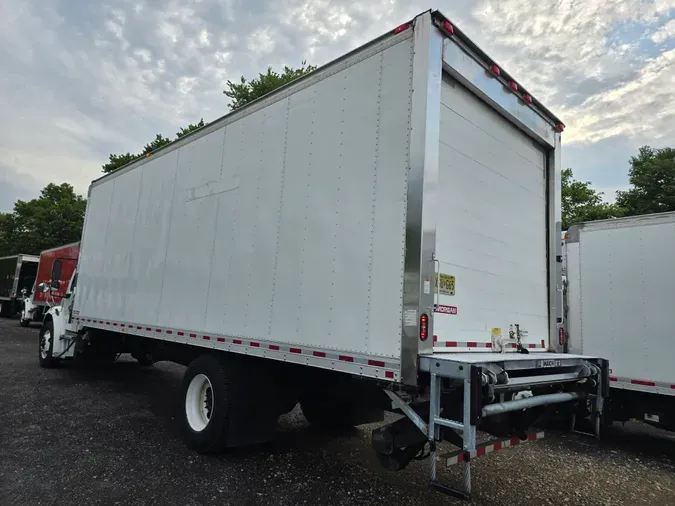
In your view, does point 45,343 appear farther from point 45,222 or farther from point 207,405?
point 45,222

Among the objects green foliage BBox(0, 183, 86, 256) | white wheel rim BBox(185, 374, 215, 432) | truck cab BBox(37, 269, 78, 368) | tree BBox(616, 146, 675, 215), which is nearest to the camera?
white wheel rim BBox(185, 374, 215, 432)

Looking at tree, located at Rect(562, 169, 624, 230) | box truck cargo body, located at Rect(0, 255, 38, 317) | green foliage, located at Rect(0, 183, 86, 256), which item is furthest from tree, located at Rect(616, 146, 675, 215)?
green foliage, located at Rect(0, 183, 86, 256)

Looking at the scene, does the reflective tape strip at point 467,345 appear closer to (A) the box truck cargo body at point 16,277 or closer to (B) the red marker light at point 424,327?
(B) the red marker light at point 424,327

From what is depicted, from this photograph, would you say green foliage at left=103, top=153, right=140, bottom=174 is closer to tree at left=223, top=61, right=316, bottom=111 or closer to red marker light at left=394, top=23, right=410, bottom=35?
tree at left=223, top=61, right=316, bottom=111

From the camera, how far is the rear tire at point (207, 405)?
4.61 m

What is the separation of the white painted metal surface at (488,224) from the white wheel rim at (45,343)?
941cm

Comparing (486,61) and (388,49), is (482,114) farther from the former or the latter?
(388,49)

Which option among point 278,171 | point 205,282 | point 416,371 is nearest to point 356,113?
point 278,171

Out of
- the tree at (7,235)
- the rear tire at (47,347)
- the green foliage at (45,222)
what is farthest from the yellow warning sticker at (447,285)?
the tree at (7,235)

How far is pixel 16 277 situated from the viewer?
2323cm

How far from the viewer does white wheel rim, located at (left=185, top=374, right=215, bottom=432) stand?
16.8 feet

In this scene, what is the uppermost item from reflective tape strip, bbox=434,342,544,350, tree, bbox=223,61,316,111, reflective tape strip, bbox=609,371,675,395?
tree, bbox=223,61,316,111

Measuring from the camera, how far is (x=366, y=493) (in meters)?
4.13

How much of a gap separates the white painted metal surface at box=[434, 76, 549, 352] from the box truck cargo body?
25.6 metres
